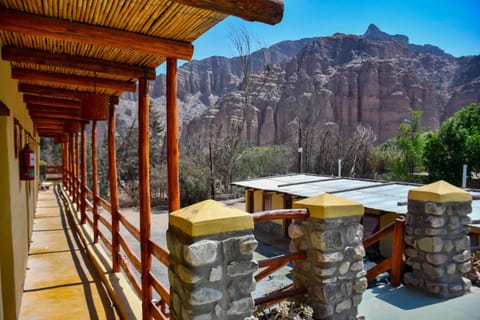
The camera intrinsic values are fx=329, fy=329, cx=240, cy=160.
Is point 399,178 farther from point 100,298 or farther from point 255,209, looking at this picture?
point 100,298

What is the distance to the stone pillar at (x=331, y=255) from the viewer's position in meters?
2.44

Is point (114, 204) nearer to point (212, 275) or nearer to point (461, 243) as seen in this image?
point (212, 275)

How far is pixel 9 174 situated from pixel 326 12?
65.8 m

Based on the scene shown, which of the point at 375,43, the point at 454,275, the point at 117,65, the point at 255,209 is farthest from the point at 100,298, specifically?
the point at 375,43

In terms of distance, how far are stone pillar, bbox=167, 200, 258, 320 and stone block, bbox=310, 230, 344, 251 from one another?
0.69 m

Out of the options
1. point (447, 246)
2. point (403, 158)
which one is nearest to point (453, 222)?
point (447, 246)

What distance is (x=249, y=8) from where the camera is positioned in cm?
156

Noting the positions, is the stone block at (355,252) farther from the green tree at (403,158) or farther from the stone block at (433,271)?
the green tree at (403,158)

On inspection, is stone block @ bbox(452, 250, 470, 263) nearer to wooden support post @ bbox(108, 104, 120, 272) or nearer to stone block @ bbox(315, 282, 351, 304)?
stone block @ bbox(315, 282, 351, 304)

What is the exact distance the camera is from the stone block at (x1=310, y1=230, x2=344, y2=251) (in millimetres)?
2436

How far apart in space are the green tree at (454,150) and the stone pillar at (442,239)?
Result: 53.5ft

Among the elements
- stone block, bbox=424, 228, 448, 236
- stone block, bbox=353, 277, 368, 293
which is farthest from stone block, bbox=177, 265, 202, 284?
stone block, bbox=424, 228, 448, 236

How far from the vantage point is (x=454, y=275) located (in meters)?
3.39

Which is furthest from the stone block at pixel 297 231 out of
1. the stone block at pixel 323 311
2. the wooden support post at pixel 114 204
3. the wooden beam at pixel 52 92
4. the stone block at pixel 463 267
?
the wooden beam at pixel 52 92
